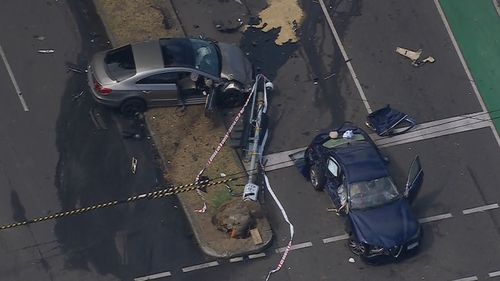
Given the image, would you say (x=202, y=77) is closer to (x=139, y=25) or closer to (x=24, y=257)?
(x=139, y=25)

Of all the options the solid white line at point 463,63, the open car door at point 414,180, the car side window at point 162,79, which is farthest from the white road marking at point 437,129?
the car side window at point 162,79

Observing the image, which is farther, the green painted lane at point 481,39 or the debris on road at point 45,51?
the green painted lane at point 481,39

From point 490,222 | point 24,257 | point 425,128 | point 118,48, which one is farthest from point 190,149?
point 490,222

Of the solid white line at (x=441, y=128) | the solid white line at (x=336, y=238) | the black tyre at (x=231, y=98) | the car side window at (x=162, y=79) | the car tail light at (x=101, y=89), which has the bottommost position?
the solid white line at (x=336, y=238)

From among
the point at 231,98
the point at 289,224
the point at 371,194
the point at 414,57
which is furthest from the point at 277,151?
the point at 414,57

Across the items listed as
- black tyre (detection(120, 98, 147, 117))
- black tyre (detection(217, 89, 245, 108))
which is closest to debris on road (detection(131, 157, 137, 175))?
black tyre (detection(120, 98, 147, 117))

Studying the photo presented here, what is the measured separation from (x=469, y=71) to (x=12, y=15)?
536 inches

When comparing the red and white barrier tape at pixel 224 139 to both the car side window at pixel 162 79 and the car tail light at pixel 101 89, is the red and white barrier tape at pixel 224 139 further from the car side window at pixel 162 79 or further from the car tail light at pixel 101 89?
the car tail light at pixel 101 89

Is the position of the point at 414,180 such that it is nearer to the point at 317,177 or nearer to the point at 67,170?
the point at 317,177

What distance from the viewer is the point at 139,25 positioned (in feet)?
79.6

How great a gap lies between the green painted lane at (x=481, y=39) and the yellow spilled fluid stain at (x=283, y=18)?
4.65m

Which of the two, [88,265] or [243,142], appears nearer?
[88,265]

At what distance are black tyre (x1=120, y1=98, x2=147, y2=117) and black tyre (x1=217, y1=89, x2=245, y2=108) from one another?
2127 millimetres

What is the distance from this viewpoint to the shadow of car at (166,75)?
72.0 ft
